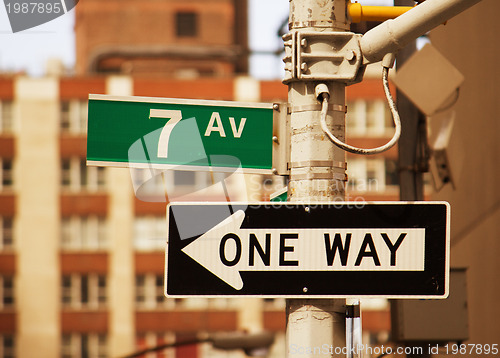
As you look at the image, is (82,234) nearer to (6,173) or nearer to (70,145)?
(70,145)

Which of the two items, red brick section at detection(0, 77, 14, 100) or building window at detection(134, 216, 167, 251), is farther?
red brick section at detection(0, 77, 14, 100)

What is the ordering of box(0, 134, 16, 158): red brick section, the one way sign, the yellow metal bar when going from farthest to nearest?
box(0, 134, 16, 158): red brick section, the yellow metal bar, the one way sign

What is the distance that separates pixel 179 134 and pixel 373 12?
3.57 feet

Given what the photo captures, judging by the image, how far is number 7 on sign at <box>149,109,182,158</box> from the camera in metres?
4.31

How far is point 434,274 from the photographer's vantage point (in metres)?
4.08

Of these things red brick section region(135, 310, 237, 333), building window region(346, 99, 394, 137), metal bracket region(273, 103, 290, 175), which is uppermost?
building window region(346, 99, 394, 137)

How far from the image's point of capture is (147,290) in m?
52.0

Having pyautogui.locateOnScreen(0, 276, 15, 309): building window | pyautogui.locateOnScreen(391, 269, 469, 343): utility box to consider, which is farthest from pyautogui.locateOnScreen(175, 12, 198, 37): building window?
pyautogui.locateOnScreen(391, 269, 469, 343): utility box

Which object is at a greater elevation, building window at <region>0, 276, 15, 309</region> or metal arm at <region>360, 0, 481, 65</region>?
metal arm at <region>360, 0, 481, 65</region>

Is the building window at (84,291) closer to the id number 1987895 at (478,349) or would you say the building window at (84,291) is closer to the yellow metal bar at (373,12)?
the id number 1987895 at (478,349)

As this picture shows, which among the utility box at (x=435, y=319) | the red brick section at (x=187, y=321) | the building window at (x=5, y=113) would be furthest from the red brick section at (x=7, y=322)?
the utility box at (x=435, y=319)

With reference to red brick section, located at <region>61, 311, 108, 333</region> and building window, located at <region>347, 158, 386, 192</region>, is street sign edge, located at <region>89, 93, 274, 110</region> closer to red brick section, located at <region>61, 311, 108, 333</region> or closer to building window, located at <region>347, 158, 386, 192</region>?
red brick section, located at <region>61, 311, 108, 333</region>

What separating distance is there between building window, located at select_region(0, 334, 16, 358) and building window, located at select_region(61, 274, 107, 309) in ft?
11.5

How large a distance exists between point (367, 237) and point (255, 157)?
679 mm
